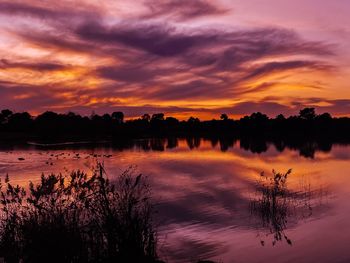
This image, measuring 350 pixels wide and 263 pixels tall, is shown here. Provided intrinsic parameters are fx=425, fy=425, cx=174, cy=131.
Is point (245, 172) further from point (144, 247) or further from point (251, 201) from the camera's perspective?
point (144, 247)

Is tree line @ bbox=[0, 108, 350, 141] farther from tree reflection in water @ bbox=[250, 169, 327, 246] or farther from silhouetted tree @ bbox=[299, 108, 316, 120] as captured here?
tree reflection in water @ bbox=[250, 169, 327, 246]

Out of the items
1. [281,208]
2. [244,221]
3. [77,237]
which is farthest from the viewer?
[281,208]

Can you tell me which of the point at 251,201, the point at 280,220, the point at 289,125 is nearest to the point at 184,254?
the point at 280,220

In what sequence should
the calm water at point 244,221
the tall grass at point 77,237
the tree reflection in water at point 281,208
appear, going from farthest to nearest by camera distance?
1. the tree reflection in water at point 281,208
2. the calm water at point 244,221
3. the tall grass at point 77,237

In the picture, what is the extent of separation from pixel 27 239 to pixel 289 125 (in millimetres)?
165248

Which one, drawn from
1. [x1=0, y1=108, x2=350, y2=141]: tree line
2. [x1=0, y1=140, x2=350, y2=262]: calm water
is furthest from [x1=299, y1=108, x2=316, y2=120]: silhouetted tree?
[x1=0, y1=140, x2=350, y2=262]: calm water

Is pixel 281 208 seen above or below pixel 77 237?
below

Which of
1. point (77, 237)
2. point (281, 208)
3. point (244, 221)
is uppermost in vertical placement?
point (77, 237)

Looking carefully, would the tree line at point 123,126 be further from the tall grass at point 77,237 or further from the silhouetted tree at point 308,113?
the tall grass at point 77,237

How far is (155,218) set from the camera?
19.8m

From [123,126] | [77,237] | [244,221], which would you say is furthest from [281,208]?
[123,126]

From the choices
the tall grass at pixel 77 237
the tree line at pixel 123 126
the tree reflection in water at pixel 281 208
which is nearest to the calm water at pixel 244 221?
the tree reflection in water at pixel 281 208

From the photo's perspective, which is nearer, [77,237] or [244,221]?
[77,237]

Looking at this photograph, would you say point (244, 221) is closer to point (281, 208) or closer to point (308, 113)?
point (281, 208)
